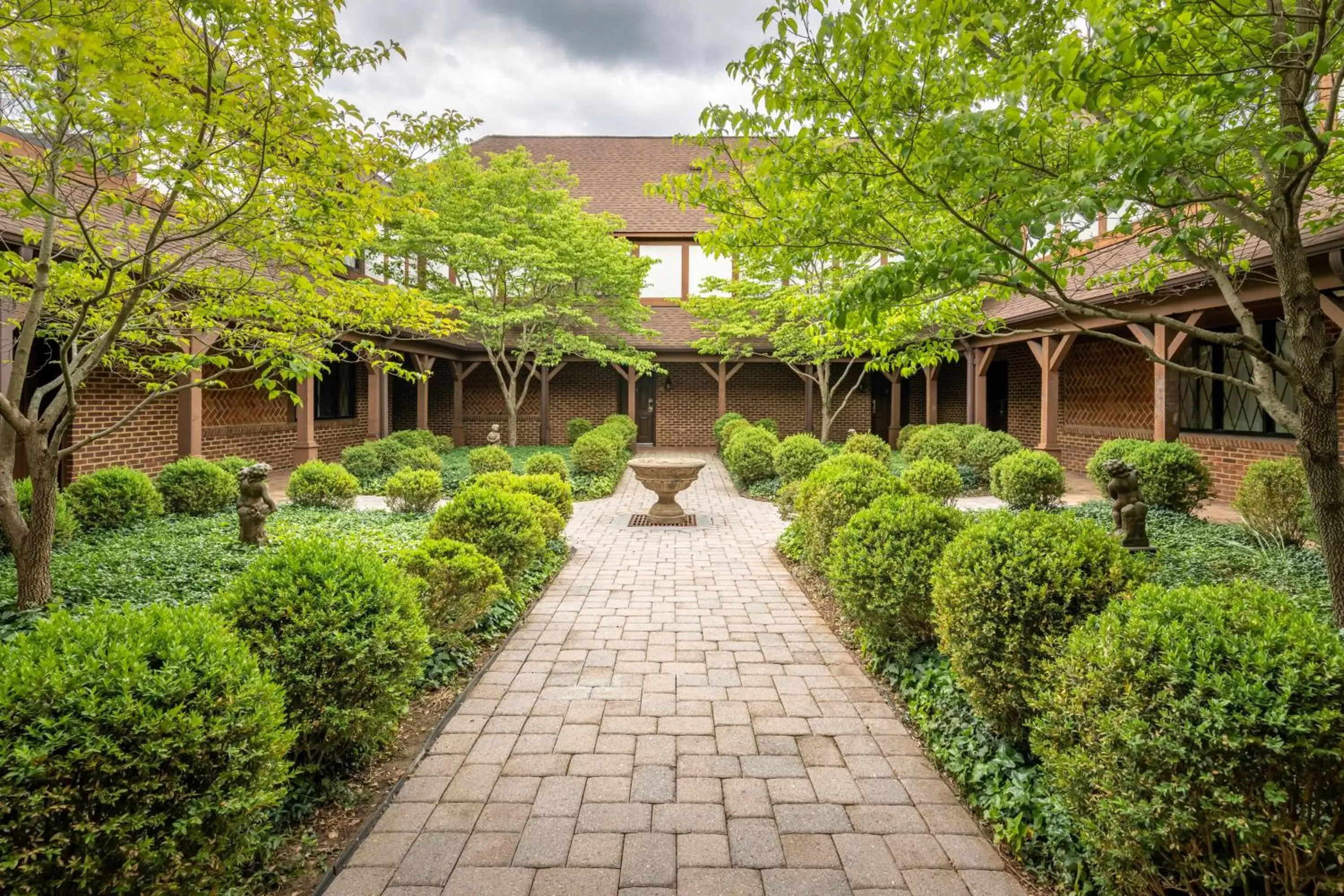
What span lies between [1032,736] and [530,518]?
381cm

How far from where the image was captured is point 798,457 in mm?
10555

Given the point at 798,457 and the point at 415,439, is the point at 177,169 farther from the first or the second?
the point at 415,439

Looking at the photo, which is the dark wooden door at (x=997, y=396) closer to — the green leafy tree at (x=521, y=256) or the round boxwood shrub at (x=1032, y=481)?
the round boxwood shrub at (x=1032, y=481)

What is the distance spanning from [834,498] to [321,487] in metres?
6.33

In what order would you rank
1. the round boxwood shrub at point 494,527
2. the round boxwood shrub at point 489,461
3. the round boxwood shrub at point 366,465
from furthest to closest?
the round boxwood shrub at point 366,465 → the round boxwood shrub at point 489,461 → the round boxwood shrub at point 494,527

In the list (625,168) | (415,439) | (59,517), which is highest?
(625,168)

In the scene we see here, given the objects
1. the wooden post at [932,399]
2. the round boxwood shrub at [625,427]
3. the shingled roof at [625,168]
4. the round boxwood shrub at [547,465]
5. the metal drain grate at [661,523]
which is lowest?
the metal drain grate at [661,523]

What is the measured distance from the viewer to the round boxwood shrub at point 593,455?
40.1ft

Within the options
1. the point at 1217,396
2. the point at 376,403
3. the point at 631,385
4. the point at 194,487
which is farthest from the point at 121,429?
the point at 1217,396

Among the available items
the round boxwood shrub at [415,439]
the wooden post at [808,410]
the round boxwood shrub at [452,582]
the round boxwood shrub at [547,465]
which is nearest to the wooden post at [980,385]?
the wooden post at [808,410]

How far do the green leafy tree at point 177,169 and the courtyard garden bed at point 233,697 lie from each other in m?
1.41

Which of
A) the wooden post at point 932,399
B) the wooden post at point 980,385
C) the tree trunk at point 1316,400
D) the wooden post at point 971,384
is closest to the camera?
the tree trunk at point 1316,400

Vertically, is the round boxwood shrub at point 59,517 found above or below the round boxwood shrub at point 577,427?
below

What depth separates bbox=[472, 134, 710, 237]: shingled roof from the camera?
67.6 ft
